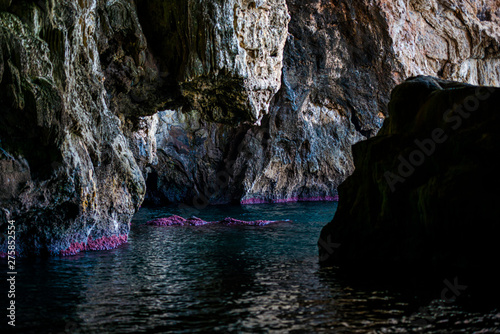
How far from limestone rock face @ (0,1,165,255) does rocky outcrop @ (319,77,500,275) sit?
8.79m

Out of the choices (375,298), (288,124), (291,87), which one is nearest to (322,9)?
(291,87)

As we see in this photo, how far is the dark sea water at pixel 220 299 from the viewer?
865cm

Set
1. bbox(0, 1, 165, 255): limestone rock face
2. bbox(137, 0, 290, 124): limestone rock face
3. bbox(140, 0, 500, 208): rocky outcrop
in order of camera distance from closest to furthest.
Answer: bbox(0, 1, 165, 255): limestone rock face < bbox(137, 0, 290, 124): limestone rock face < bbox(140, 0, 500, 208): rocky outcrop

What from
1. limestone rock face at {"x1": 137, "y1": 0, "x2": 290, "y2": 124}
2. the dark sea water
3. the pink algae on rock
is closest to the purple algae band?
limestone rock face at {"x1": 137, "y1": 0, "x2": 290, "y2": 124}

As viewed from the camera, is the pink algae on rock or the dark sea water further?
the pink algae on rock

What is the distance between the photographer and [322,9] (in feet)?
138

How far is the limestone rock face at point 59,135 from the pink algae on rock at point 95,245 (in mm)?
111

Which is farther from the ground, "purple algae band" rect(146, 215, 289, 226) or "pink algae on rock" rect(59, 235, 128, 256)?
"pink algae on rock" rect(59, 235, 128, 256)

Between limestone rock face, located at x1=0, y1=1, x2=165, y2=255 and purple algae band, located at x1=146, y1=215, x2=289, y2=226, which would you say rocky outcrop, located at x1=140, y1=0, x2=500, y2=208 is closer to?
purple algae band, located at x1=146, y1=215, x2=289, y2=226

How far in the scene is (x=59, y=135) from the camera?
14406 millimetres

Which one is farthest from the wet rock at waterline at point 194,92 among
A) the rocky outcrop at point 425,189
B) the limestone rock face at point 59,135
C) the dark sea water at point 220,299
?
the rocky outcrop at point 425,189

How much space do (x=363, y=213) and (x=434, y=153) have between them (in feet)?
10.3

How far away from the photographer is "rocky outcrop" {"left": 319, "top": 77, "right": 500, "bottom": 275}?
10688mm

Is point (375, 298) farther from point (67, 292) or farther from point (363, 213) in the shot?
point (67, 292)
